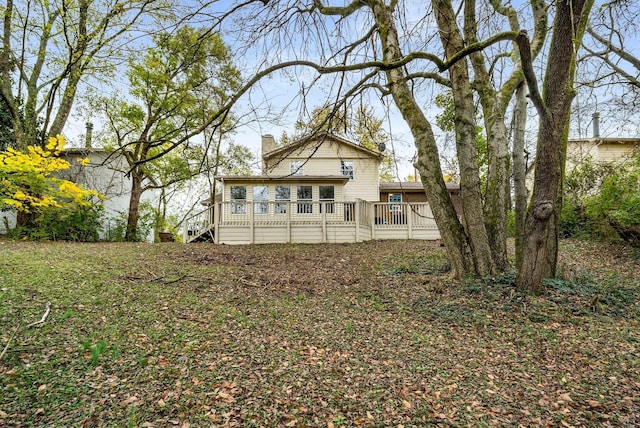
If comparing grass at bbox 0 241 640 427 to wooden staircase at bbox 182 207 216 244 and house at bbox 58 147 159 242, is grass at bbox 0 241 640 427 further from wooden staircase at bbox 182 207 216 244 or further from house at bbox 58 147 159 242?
house at bbox 58 147 159 242

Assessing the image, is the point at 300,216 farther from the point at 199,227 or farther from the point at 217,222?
the point at 199,227

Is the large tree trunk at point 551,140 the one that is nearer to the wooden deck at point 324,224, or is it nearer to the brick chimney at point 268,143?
the wooden deck at point 324,224

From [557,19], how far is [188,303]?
616 cm

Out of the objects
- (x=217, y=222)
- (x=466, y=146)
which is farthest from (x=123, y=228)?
(x=466, y=146)

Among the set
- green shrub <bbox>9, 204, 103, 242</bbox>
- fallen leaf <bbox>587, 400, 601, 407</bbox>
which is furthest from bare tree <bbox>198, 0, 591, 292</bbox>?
green shrub <bbox>9, 204, 103, 242</bbox>

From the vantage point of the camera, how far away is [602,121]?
7.84 m

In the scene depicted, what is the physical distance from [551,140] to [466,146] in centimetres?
121

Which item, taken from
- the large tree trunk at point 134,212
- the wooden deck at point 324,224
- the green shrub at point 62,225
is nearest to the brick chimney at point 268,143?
the wooden deck at point 324,224

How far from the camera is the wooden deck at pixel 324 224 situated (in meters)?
13.1

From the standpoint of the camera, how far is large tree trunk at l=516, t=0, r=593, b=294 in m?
4.40

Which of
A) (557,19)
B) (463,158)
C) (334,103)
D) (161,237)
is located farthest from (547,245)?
(161,237)

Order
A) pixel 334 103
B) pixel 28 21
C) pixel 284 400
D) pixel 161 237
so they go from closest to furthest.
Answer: pixel 284 400 < pixel 334 103 < pixel 28 21 < pixel 161 237

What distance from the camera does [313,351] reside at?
3.46 meters

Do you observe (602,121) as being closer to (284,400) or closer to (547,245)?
(547,245)
